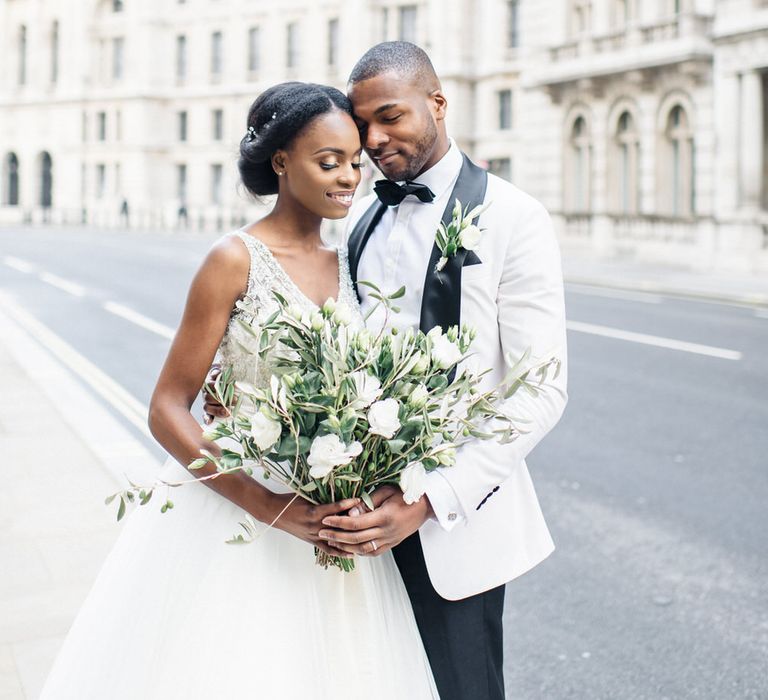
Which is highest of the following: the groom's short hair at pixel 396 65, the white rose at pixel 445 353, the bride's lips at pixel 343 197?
the groom's short hair at pixel 396 65

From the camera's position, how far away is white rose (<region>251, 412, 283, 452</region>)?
216 cm

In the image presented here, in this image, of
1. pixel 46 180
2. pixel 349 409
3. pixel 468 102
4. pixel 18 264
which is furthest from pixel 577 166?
pixel 46 180

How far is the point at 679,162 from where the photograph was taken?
92.2ft

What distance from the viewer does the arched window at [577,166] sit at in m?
31.1

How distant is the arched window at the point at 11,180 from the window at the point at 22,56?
17.4 ft

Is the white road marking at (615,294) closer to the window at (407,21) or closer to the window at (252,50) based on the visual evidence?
the window at (407,21)

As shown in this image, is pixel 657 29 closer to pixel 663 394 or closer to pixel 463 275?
pixel 663 394

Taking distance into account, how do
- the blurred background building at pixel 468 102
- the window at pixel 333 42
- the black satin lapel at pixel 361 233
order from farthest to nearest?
1. the window at pixel 333 42
2. the blurred background building at pixel 468 102
3. the black satin lapel at pixel 361 233

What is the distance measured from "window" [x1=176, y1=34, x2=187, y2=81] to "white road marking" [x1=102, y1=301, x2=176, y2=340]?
49.2 m

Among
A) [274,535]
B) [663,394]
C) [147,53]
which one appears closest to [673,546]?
[274,535]

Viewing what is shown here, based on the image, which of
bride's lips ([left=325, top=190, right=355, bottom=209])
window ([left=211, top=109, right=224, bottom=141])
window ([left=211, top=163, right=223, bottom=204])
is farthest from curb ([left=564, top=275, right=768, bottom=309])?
window ([left=211, top=109, right=224, bottom=141])

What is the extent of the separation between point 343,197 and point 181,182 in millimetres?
62577

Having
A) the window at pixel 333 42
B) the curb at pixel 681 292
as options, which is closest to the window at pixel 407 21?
the window at pixel 333 42

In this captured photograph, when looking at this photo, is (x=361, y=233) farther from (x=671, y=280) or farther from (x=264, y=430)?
(x=671, y=280)
